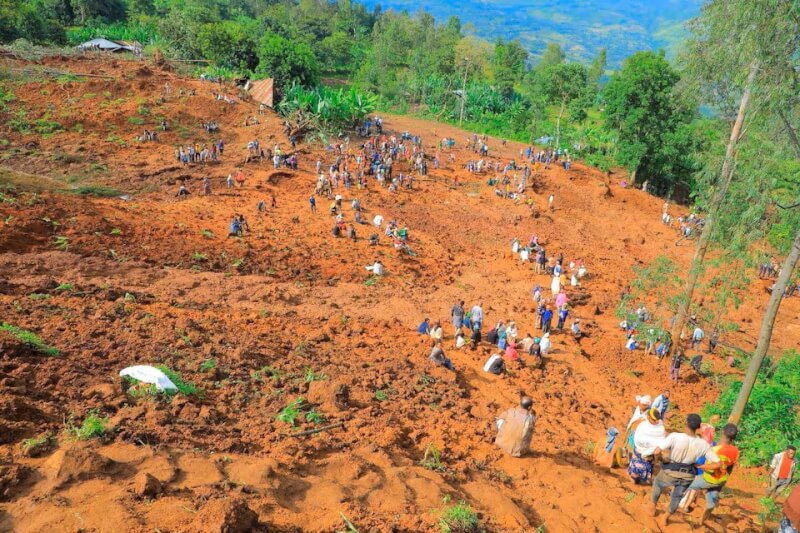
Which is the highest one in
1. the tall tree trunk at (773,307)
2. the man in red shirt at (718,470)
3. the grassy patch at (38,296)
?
the tall tree trunk at (773,307)

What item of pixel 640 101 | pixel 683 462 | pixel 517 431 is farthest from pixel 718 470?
pixel 640 101

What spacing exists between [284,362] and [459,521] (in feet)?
16.3

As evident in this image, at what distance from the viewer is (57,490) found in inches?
179

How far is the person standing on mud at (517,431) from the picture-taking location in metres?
7.45

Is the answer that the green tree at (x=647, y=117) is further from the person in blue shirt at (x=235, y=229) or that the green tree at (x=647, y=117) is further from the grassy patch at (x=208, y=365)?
the grassy patch at (x=208, y=365)

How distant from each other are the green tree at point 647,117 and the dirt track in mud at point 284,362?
9.86 meters

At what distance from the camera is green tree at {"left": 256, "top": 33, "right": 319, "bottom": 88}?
1444 inches

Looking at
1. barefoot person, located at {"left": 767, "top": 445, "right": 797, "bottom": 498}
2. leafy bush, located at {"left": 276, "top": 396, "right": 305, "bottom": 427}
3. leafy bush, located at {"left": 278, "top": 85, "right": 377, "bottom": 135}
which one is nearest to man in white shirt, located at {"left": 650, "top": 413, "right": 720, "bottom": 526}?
barefoot person, located at {"left": 767, "top": 445, "right": 797, "bottom": 498}

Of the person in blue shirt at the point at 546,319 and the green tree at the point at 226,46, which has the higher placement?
the green tree at the point at 226,46

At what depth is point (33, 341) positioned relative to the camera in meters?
7.29

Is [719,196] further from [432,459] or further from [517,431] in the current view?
[432,459]

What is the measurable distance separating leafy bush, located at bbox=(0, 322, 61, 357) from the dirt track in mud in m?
0.20

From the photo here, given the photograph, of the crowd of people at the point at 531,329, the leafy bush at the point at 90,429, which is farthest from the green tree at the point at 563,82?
the leafy bush at the point at 90,429

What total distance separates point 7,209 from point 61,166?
10.2 m
